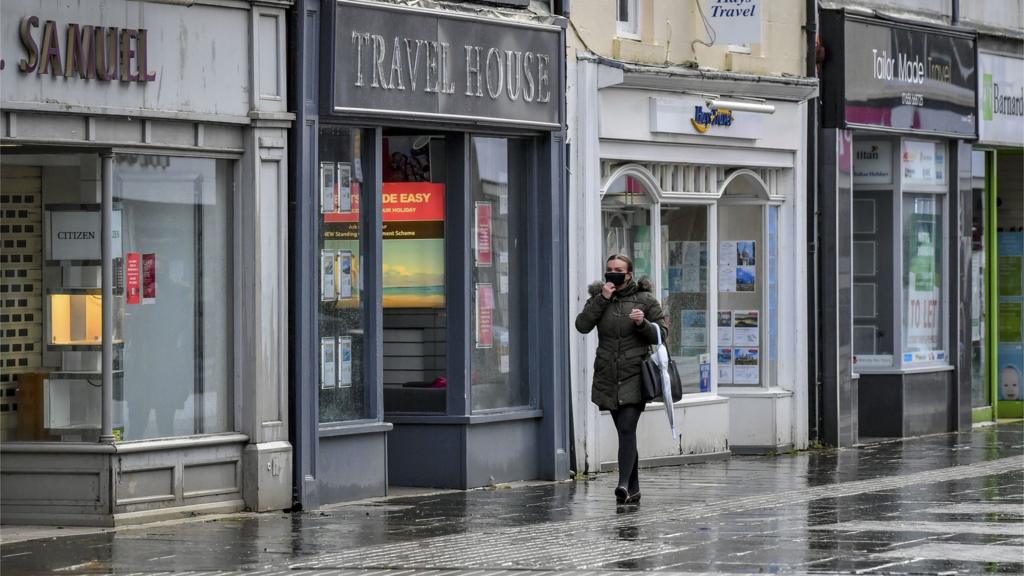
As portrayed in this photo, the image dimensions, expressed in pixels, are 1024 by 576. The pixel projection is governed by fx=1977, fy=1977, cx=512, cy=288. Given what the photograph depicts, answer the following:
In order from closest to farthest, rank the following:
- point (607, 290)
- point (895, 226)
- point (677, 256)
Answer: point (607, 290) < point (677, 256) < point (895, 226)

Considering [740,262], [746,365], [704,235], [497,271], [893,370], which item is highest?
[704,235]

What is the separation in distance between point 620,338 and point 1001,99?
425 inches

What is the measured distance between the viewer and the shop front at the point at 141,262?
1372 centimetres

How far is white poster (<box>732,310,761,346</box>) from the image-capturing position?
2084 cm

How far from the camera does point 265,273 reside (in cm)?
1484

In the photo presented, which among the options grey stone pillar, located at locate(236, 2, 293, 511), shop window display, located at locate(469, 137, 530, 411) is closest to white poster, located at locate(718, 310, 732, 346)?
shop window display, located at locate(469, 137, 530, 411)

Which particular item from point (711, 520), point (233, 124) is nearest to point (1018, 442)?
point (711, 520)

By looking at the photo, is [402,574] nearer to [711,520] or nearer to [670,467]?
[711,520]

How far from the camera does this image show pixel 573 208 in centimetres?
1794

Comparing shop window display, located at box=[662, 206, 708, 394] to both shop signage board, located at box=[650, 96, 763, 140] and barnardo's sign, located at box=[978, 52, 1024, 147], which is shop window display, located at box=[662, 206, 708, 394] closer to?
shop signage board, located at box=[650, 96, 763, 140]

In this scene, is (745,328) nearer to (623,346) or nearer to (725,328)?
(725,328)

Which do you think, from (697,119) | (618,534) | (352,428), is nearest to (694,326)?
(697,119)

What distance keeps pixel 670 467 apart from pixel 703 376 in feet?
4.74

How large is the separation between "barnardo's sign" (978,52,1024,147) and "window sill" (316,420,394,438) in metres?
10.9
